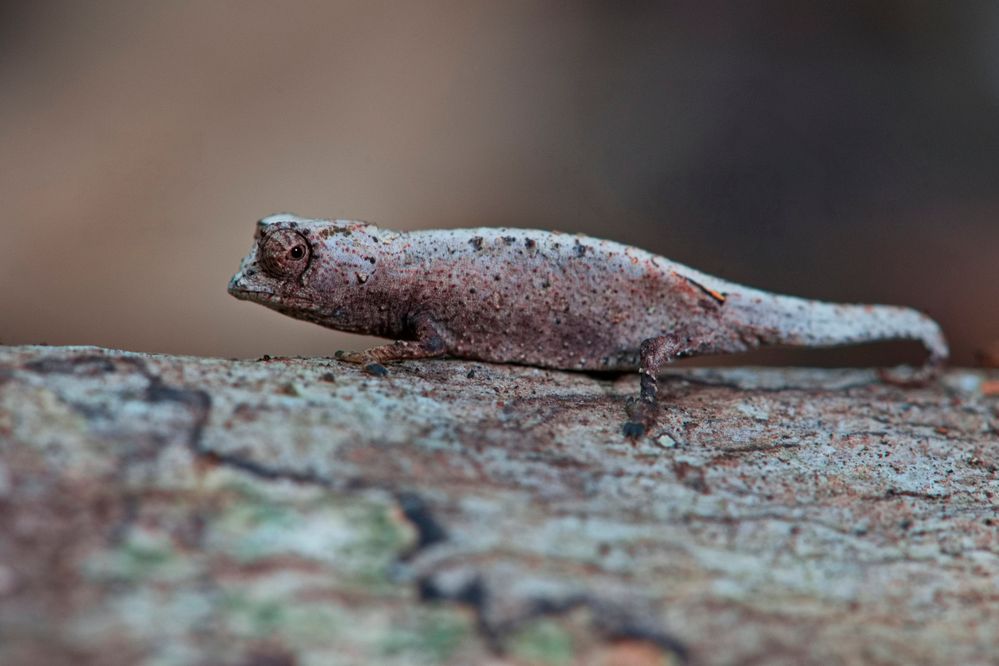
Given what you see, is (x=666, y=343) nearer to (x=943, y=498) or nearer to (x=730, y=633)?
(x=943, y=498)

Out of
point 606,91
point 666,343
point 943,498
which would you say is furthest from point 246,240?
point 943,498

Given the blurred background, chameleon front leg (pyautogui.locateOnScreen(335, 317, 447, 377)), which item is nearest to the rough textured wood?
chameleon front leg (pyautogui.locateOnScreen(335, 317, 447, 377))

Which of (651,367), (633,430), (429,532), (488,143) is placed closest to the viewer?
(429,532)

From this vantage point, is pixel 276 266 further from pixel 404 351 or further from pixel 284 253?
pixel 404 351

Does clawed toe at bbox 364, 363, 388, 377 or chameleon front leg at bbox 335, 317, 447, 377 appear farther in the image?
chameleon front leg at bbox 335, 317, 447, 377

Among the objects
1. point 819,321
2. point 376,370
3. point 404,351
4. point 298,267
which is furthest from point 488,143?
point 376,370

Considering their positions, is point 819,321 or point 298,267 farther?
point 819,321

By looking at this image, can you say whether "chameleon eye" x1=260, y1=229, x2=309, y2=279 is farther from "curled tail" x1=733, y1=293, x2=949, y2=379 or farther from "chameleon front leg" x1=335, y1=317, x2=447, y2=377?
"curled tail" x1=733, y1=293, x2=949, y2=379
